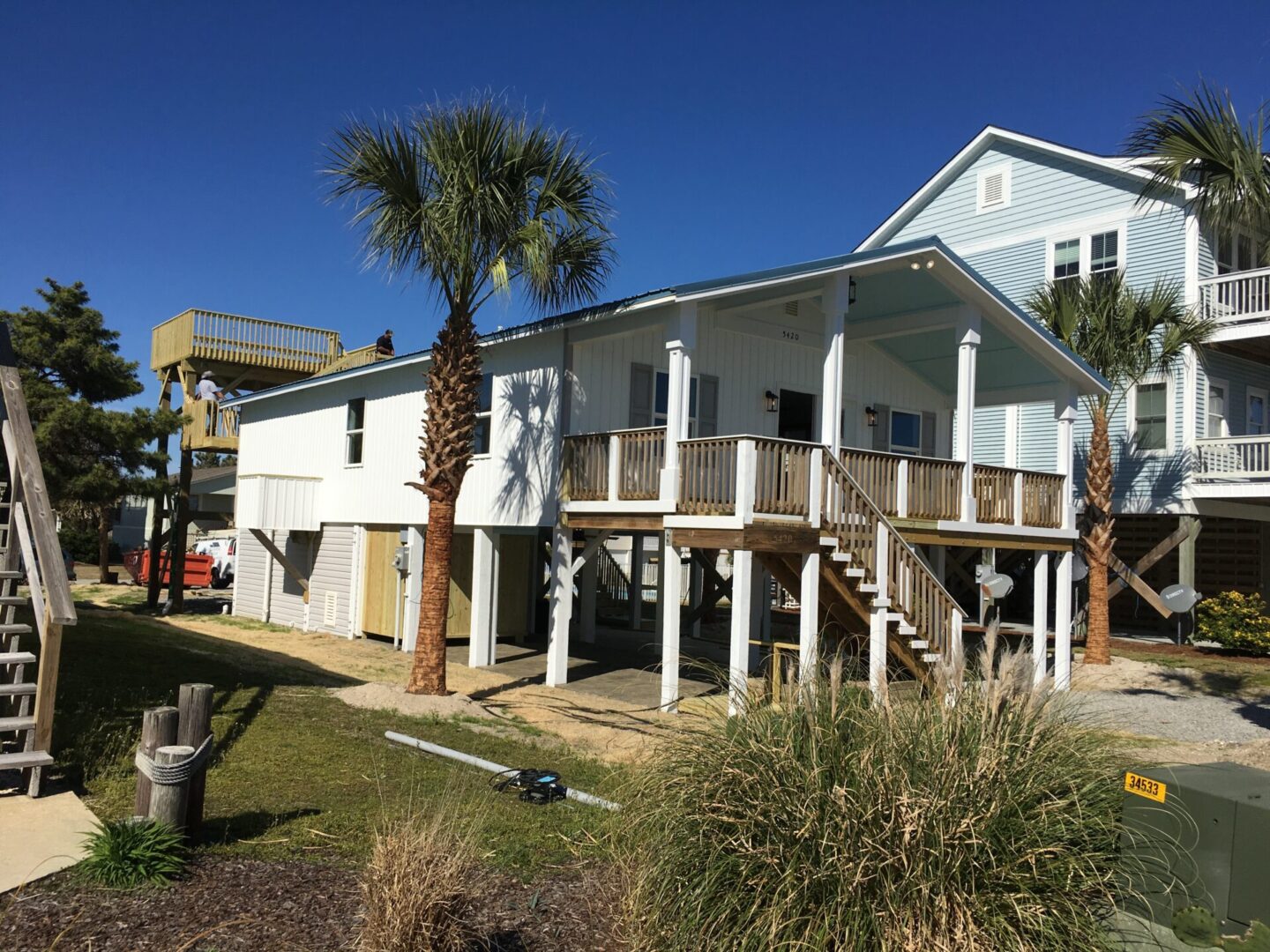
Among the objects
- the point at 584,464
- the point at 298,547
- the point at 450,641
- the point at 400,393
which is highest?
the point at 400,393

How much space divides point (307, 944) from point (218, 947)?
37cm

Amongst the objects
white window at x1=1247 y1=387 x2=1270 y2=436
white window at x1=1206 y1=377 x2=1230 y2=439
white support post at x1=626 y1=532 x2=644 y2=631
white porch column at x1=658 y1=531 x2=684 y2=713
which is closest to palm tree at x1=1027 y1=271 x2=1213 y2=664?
white window at x1=1206 y1=377 x2=1230 y2=439

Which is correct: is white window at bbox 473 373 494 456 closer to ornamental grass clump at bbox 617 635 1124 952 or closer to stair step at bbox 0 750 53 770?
stair step at bbox 0 750 53 770

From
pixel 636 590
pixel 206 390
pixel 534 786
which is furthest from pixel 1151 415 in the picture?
pixel 206 390

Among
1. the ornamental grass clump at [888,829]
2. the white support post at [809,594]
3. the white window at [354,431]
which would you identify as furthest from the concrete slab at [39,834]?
the white window at [354,431]

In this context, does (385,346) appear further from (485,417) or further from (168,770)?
(168,770)

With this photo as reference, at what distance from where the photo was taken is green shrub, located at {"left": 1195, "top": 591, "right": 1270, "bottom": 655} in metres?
18.4

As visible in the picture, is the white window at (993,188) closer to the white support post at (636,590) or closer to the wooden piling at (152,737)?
the white support post at (636,590)

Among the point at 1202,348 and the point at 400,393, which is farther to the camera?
the point at 1202,348

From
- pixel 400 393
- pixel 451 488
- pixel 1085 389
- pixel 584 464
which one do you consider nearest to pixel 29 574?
pixel 451 488

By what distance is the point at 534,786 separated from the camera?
7.66 m

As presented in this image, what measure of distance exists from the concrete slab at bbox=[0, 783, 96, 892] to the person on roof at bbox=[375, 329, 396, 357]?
18090 millimetres

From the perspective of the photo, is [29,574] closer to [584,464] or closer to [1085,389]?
[584,464]

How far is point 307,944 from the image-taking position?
452 centimetres
